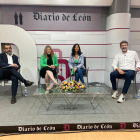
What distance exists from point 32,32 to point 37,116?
8.99ft

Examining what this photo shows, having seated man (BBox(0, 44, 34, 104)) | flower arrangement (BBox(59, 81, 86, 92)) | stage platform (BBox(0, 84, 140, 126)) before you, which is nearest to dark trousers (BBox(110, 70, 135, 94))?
stage platform (BBox(0, 84, 140, 126))

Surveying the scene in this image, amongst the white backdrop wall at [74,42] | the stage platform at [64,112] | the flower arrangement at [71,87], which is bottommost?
the stage platform at [64,112]

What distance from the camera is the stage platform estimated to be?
6.85 feet

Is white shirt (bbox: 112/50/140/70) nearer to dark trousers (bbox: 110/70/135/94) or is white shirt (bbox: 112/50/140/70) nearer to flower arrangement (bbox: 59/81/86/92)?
dark trousers (bbox: 110/70/135/94)

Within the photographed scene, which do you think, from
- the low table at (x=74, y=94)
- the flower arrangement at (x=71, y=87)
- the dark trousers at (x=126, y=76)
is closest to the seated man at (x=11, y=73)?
the low table at (x=74, y=94)

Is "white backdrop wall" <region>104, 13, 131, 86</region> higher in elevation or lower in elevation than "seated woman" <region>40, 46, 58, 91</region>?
higher

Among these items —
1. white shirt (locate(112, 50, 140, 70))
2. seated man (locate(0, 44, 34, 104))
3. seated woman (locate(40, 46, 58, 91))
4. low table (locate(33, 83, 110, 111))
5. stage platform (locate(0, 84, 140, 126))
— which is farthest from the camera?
seated woman (locate(40, 46, 58, 91))

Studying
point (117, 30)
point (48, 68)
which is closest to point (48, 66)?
point (48, 68)

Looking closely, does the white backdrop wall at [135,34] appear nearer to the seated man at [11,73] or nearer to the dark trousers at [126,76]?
the dark trousers at [126,76]

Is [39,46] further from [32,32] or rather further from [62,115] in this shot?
[62,115]

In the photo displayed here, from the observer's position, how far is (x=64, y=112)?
2.35 meters

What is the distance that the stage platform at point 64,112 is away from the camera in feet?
6.85

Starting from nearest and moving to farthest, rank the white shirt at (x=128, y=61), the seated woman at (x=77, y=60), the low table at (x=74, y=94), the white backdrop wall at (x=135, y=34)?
the low table at (x=74, y=94), the white shirt at (x=128, y=61), the seated woman at (x=77, y=60), the white backdrop wall at (x=135, y=34)

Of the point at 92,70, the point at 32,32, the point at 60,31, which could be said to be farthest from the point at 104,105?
the point at 32,32
